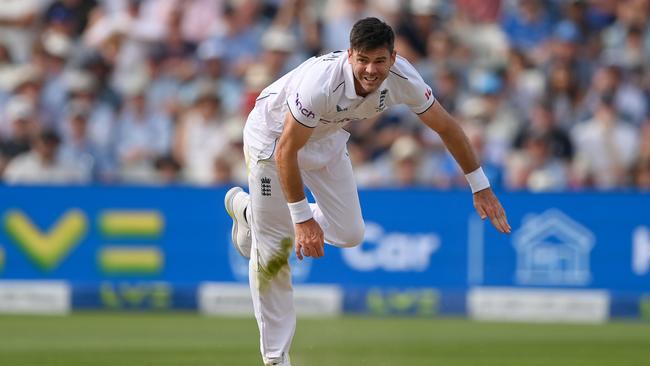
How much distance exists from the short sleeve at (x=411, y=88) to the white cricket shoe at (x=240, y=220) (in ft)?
3.92

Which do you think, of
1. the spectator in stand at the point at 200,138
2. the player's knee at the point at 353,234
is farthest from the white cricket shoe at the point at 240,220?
the spectator in stand at the point at 200,138

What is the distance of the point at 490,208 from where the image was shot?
6047 millimetres

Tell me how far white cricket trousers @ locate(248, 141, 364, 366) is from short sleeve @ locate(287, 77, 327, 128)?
558 mm

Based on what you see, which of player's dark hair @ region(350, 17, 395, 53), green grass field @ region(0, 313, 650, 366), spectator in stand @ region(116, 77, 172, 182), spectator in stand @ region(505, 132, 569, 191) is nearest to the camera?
player's dark hair @ region(350, 17, 395, 53)

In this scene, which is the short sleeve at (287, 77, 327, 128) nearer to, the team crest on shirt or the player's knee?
the team crest on shirt

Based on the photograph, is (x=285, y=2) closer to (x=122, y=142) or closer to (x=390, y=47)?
(x=122, y=142)

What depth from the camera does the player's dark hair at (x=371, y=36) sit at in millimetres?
5355

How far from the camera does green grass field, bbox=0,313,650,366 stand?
723 centimetres

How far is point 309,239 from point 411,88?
0.83 m

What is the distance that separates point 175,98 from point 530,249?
3.57 meters

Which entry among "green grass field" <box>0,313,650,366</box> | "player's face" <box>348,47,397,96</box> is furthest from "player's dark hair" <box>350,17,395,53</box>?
"green grass field" <box>0,313,650,366</box>

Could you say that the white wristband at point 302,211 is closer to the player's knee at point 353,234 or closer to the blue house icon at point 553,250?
the player's knee at point 353,234

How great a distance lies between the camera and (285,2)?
39.5ft

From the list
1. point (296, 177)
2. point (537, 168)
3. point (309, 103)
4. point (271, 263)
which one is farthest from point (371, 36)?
point (537, 168)
